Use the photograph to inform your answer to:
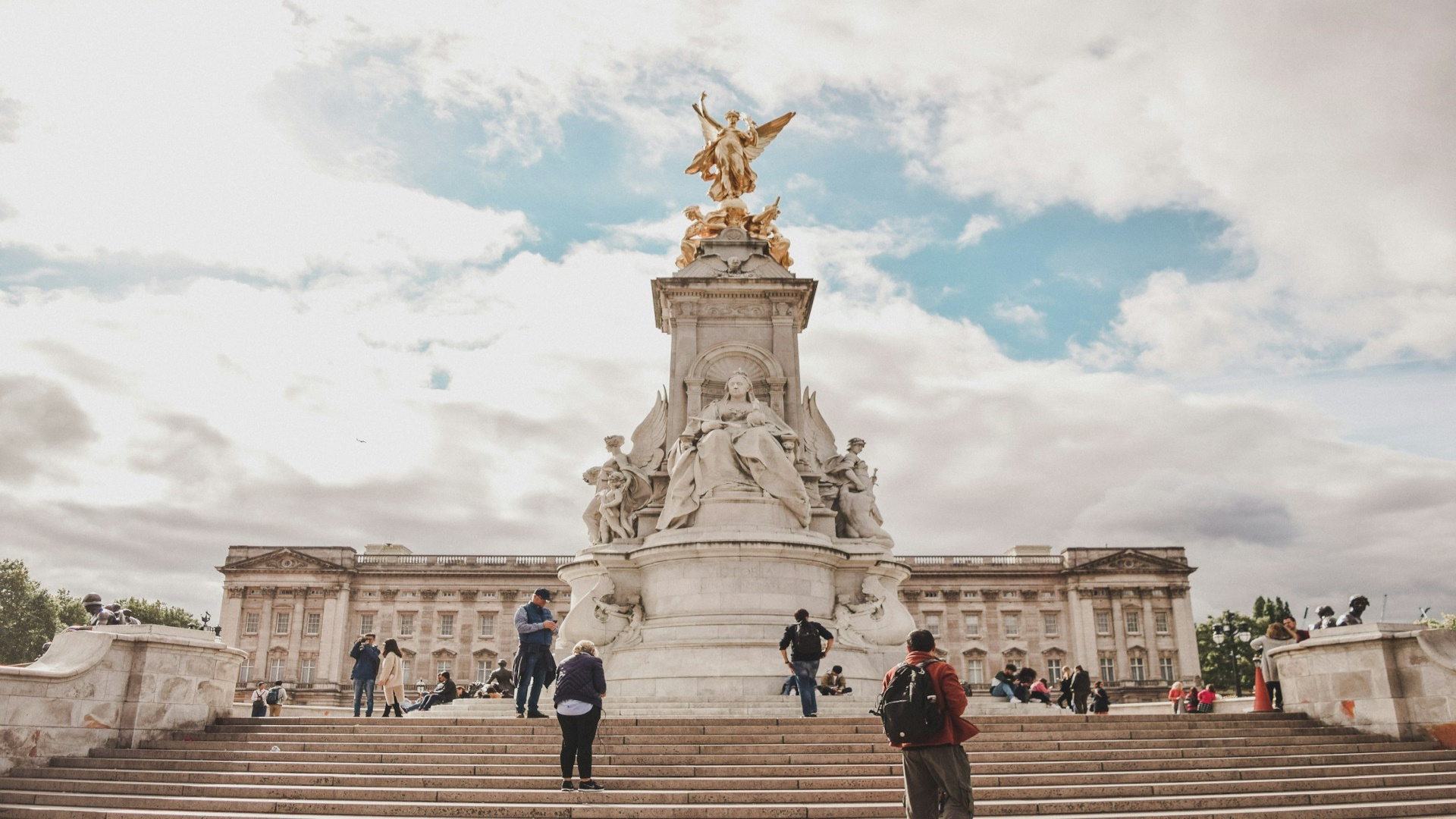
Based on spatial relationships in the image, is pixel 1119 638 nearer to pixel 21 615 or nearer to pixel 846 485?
pixel 846 485

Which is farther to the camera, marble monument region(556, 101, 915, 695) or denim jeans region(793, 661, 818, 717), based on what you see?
marble monument region(556, 101, 915, 695)

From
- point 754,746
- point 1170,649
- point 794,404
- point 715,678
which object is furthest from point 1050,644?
point 754,746

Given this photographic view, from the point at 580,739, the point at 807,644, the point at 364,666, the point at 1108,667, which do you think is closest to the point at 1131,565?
the point at 1108,667

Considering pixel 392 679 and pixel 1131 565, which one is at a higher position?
pixel 1131 565

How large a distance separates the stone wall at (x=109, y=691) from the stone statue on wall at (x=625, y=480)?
870cm

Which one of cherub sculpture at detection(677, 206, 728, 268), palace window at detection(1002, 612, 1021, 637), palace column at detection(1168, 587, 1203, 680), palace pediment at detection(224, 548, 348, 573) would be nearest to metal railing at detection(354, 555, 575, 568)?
palace pediment at detection(224, 548, 348, 573)

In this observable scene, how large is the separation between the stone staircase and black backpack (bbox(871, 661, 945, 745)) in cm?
275

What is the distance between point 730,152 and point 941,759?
20716 mm

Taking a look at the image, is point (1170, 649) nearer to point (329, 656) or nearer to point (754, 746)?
point (329, 656)

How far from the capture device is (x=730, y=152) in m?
26.2

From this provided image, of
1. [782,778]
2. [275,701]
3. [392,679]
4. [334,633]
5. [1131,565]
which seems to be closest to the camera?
[782,778]

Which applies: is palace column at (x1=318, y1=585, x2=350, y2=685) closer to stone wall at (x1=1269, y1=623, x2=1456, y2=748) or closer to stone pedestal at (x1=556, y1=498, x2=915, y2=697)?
stone pedestal at (x1=556, y1=498, x2=915, y2=697)

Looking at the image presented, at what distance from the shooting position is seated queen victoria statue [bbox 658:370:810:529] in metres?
21.0

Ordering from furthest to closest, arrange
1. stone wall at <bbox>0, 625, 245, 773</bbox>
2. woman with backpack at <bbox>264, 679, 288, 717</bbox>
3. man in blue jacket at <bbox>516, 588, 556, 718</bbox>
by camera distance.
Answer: woman with backpack at <bbox>264, 679, 288, 717</bbox>, man in blue jacket at <bbox>516, 588, 556, 718</bbox>, stone wall at <bbox>0, 625, 245, 773</bbox>
